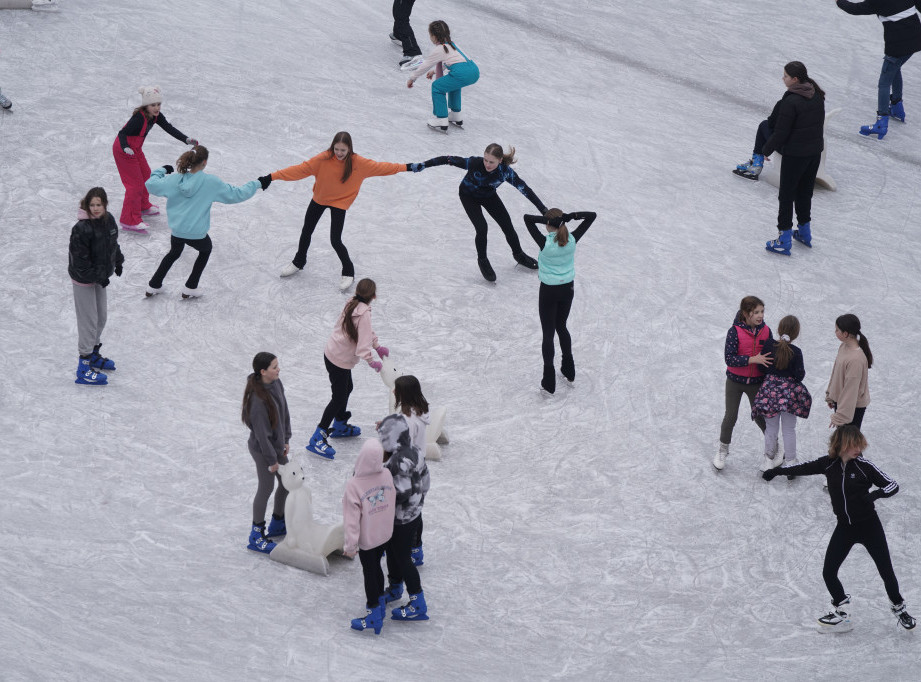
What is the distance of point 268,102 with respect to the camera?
14.1 metres

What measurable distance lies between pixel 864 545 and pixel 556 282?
Result: 3.36 metres

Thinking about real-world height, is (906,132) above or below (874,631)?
above

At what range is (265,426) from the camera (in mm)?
6852

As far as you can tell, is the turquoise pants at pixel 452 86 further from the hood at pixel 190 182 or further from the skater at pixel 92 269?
the skater at pixel 92 269

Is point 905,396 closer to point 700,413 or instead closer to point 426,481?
point 700,413

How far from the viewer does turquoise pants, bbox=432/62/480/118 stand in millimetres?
13273

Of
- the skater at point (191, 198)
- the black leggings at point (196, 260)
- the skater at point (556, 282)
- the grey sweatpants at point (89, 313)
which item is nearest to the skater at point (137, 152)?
the skater at point (191, 198)

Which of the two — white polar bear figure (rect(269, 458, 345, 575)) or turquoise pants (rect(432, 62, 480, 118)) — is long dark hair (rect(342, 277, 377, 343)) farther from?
turquoise pants (rect(432, 62, 480, 118))

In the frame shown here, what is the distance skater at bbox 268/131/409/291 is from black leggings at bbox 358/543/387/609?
15.2 feet

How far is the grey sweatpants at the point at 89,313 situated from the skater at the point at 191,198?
1292 millimetres

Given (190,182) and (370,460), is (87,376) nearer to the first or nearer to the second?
Answer: (190,182)

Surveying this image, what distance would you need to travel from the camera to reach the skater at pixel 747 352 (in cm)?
819

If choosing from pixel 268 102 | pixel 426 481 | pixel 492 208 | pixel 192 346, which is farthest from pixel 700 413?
pixel 268 102

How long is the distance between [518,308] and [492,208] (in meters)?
1.07
